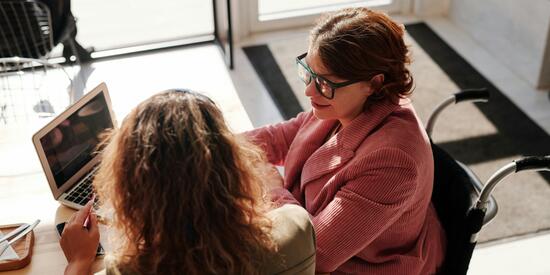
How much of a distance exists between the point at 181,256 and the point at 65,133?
67 centimetres

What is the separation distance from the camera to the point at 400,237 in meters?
1.70

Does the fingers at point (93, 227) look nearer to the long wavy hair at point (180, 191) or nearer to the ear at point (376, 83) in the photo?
the long wavy hair at point (180, 191)

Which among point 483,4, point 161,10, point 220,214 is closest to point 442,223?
point 220,214

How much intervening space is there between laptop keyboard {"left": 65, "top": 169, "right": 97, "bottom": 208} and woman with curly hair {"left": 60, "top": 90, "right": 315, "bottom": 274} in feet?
A: 1.55

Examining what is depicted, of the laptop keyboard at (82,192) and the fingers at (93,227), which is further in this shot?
the laptop keyboard at (82,192)

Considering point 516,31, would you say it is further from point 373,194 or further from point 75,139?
point 75,139

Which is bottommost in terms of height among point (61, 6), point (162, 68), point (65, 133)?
point (162, 68)

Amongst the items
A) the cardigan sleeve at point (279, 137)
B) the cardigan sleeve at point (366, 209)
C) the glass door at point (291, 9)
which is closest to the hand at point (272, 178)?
the cardigan sleeve at point (279, 137)

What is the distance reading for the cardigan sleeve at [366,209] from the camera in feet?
5.18

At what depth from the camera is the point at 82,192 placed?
5.76 feet

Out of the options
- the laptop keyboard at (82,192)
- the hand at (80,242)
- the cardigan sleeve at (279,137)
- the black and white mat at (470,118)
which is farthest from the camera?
the black and white mat at (470,118)

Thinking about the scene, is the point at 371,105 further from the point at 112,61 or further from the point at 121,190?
the point at 112,61

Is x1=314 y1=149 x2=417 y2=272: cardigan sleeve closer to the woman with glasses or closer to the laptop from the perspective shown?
the woman with glasses

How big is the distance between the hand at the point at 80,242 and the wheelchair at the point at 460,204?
0.87 metres
